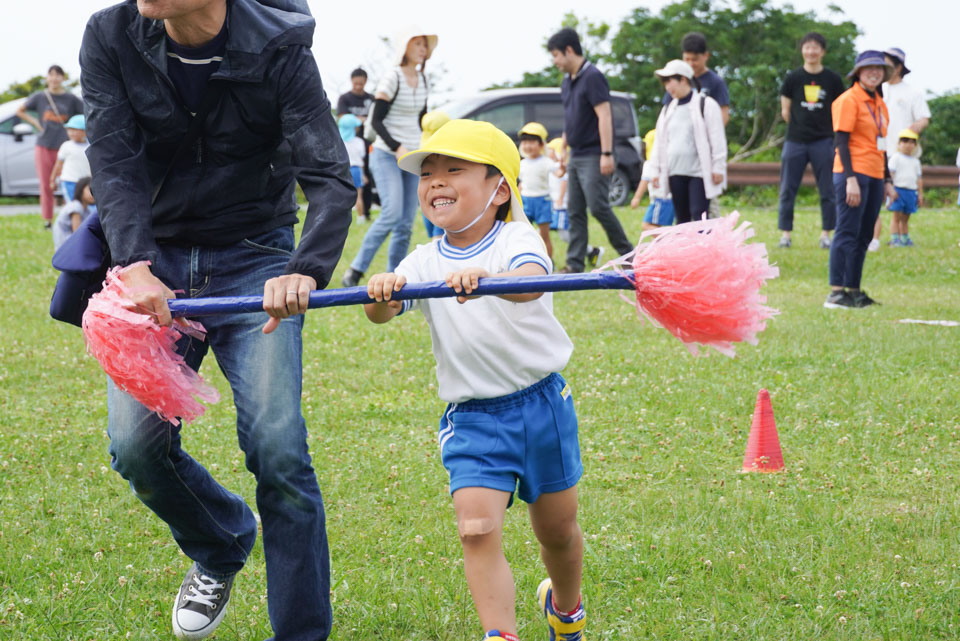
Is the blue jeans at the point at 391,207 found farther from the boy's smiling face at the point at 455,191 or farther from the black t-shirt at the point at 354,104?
the black t-shirt at the point at 354,104

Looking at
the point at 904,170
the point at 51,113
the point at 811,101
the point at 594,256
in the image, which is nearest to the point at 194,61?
the point at 594,256

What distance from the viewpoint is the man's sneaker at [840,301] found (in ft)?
31.8

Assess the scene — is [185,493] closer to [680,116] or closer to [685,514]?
[685,514]

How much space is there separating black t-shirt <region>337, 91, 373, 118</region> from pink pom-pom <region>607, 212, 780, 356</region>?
51.2 ft

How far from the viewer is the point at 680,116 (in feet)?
36.3

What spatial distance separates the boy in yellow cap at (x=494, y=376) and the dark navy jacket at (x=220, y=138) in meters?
0.27

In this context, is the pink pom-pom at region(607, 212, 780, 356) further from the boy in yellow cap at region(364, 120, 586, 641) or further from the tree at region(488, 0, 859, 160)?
the tree at region(488, 0, 859, 160)

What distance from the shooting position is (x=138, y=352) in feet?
10.1

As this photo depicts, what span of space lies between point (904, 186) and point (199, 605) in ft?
42.6

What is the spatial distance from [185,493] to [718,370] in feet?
14.6

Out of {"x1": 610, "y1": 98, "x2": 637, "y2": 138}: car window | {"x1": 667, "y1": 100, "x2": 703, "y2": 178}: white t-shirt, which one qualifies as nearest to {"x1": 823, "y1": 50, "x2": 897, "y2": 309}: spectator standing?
{"x1": 667, "y1": 100, "x2": 703, "y2": 178}: white t-shirt

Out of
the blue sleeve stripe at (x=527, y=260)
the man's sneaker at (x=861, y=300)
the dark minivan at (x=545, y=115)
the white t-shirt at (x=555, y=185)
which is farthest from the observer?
the dark minivan at (x=545, y=115)

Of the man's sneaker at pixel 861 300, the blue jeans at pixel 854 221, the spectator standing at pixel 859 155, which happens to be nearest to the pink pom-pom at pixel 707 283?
the spectator standing at pixel 859 155

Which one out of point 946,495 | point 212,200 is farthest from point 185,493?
point 946,495
